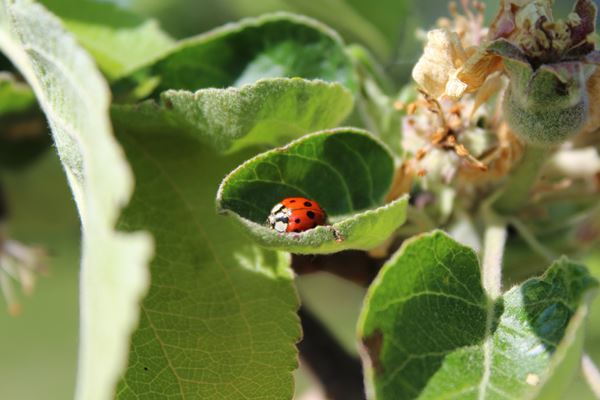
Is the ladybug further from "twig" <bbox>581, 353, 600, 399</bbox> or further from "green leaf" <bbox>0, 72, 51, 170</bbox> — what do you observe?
"green leaf" <bbox>0, 72, 51, 170</bbox>

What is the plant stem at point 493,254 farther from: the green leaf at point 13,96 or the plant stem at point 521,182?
the green leaf at point 13,96

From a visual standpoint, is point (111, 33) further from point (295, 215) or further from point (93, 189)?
point (93, 189)

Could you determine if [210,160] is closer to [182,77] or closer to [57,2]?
[182,77]

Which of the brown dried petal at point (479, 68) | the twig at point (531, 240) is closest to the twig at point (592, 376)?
the twig at point (531, 240)

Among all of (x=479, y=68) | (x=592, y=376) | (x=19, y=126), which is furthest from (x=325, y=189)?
(x=19, y=126)

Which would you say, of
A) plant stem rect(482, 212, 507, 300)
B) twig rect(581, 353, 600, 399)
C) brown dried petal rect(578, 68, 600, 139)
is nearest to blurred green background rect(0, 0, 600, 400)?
twig rect(581, 353, 600, 399)
